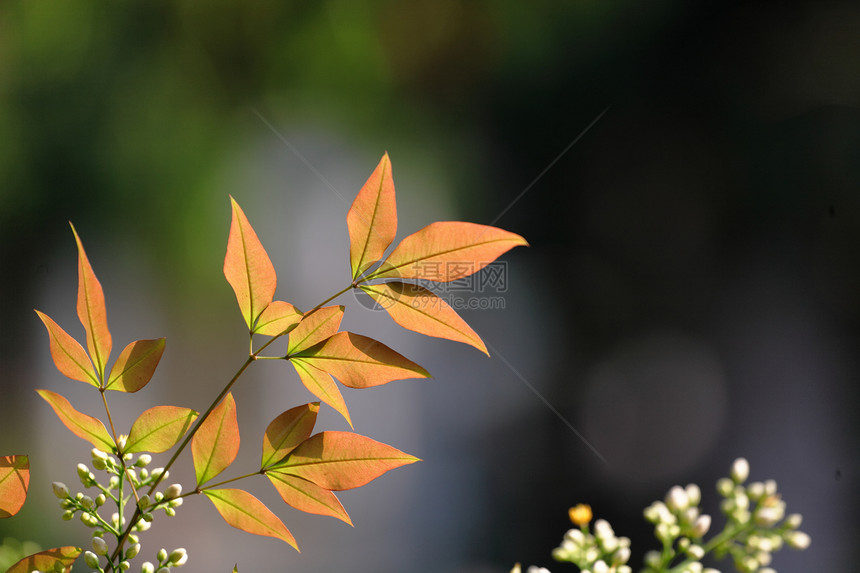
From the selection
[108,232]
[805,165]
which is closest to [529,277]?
[805,165]

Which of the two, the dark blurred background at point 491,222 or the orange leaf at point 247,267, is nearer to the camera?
the orange leaf at point 247,267

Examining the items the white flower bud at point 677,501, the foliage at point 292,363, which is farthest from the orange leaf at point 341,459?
the white flower bud at point 677,501

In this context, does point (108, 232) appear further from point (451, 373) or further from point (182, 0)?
point (451, 373)

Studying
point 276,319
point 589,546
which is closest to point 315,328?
point 276,319

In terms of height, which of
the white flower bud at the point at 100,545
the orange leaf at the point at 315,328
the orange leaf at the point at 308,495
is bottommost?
the white flower bud at the point at 100,545

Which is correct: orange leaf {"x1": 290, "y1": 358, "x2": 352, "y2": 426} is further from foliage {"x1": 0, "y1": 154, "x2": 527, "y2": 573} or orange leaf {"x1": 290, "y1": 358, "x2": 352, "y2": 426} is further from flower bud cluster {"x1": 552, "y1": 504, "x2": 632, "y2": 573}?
flower bud cluster {"x1": 552, "y1": 504, "x2": 632, "y2": 573}

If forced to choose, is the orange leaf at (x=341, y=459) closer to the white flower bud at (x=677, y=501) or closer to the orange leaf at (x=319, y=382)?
the orange leaf at (x=319, y=382)

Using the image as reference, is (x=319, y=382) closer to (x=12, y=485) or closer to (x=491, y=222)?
(x=12, y=485)

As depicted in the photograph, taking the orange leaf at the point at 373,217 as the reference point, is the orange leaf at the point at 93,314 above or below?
below
